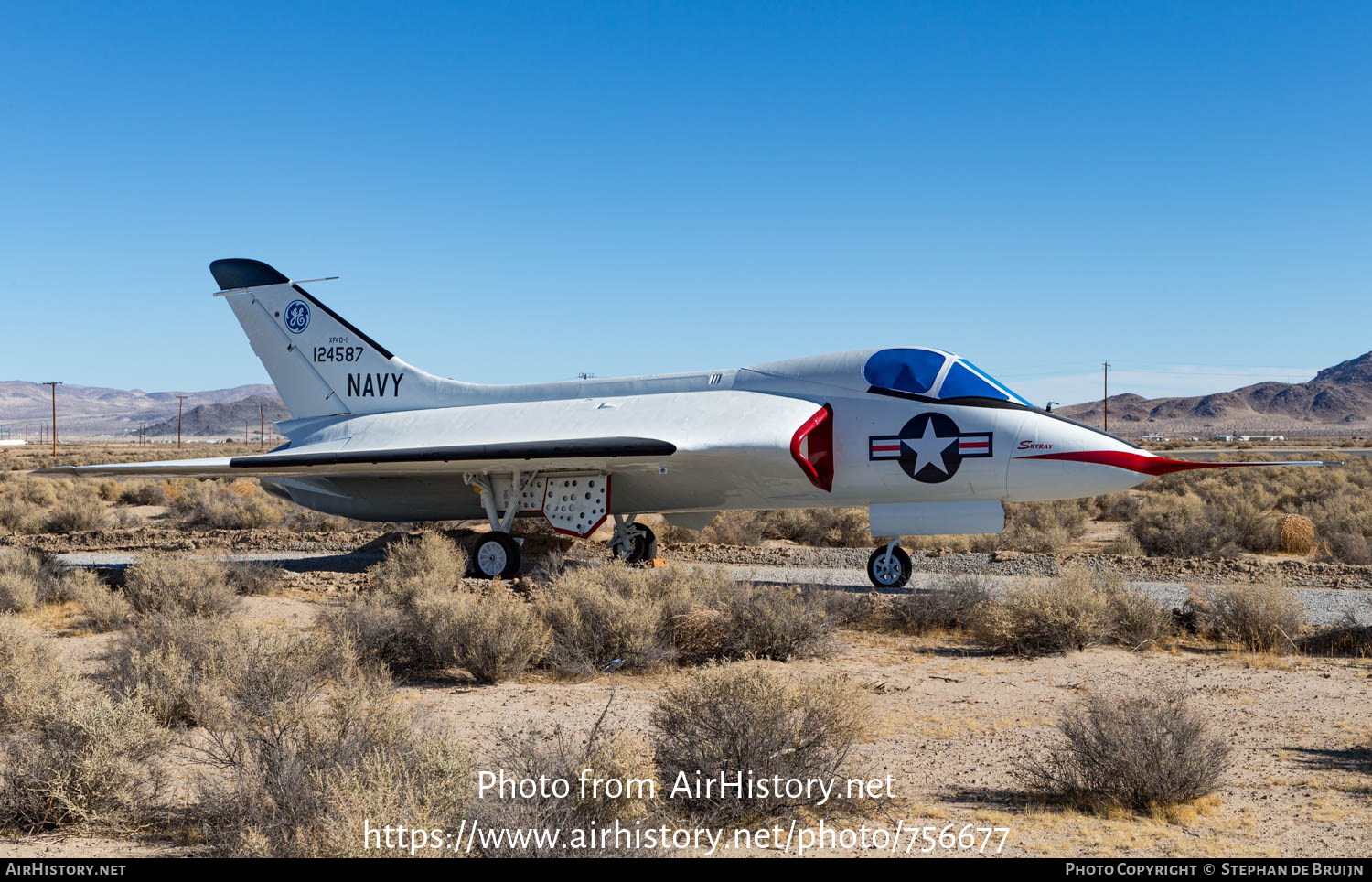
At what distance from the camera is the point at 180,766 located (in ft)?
21.6

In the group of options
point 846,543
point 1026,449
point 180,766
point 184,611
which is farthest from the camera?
point 846,543

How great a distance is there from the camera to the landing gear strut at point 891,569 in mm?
14055

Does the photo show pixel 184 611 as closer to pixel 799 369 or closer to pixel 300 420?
pixel 300 420

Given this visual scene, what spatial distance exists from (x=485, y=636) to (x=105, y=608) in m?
5.60

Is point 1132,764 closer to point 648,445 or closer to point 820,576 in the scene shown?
point 648,445

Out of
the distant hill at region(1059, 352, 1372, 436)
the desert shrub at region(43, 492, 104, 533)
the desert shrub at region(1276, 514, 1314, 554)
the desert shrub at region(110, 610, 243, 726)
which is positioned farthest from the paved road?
the distant hill at region(1059, 352, 1372, 436)

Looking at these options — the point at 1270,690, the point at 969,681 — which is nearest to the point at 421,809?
the point at 969,681

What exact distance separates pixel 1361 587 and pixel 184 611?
15.7m

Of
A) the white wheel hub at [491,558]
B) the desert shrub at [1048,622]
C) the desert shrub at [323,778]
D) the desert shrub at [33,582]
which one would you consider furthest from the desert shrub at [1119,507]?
the desert shrub at [323,778]

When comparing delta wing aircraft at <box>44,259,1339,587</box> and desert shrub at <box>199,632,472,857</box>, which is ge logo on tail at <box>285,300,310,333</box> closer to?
delta wing aircraft at <box>44,259,1339,587</box>

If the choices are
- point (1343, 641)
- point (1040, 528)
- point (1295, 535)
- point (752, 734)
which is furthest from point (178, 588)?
point (1295, 535)

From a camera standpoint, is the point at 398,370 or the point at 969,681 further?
the point at 398,370

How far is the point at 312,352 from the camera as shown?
1828 centimetres

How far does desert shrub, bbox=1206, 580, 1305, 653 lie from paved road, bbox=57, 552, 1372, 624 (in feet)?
3.14
